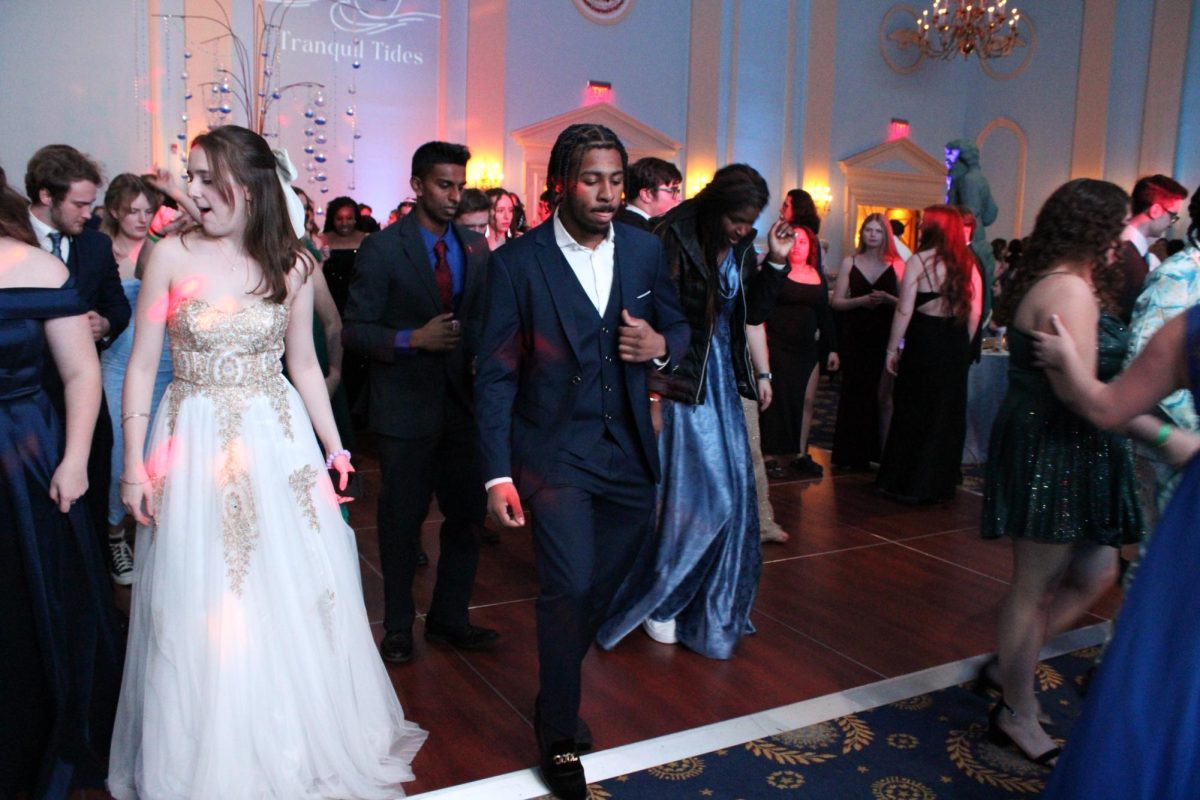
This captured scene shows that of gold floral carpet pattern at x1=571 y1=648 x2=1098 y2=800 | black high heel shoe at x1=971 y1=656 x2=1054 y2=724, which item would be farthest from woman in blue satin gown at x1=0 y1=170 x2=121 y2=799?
black high heel shoe at x1=971 y1=656 x2=1054 y2=724

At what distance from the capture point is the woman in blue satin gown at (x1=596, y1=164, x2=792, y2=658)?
345 centimetres

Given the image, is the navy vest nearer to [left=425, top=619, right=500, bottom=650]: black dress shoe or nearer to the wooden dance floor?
the wooden dance floor

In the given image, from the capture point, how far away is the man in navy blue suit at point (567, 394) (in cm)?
238

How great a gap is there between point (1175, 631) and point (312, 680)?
1.83m

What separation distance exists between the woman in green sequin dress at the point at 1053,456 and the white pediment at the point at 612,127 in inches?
384

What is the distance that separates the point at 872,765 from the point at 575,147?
1.84m

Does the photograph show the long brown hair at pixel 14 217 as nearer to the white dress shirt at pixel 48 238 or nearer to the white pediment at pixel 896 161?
the white dress shirt at pixel 48 238

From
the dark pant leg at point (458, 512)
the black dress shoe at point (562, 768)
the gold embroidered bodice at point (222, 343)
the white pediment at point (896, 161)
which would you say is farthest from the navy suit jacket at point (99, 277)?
the white pediment at point (896, 161)

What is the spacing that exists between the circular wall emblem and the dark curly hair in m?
10.5

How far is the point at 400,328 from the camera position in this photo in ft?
10.6

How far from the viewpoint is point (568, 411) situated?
242cm

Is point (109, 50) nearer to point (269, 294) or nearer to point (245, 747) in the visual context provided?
point (269, 294)

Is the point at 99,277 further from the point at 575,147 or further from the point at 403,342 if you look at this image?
the point at 575,147

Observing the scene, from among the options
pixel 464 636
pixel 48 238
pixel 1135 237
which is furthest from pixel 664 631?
pixel 1135 237
